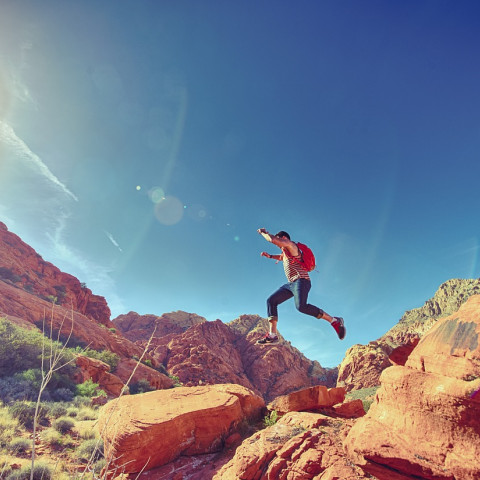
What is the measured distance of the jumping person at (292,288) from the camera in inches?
238

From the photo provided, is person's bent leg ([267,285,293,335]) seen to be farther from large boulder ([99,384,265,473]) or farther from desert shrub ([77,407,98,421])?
desert shrub ([77,407,98,421])

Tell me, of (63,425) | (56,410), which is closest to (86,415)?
(56,410)

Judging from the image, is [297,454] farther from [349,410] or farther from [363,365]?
[363,365]

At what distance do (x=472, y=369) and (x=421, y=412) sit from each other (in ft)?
3.29

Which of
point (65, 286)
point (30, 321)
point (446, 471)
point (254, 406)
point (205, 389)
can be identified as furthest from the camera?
point (65, 286)

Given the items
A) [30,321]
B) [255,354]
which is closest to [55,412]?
[30,321]

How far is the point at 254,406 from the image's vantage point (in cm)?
930

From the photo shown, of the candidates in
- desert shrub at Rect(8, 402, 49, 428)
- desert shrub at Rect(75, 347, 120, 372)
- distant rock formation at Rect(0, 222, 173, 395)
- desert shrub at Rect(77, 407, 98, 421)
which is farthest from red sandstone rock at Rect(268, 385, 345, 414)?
desert shrub at Rect(75, 347, 120, 372)

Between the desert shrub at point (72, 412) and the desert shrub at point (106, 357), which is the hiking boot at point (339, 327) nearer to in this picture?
the desert shrub at point (72, 412)

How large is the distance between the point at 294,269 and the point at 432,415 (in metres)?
3.26

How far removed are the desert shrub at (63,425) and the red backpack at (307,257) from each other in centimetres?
923

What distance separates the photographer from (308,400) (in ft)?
26.2

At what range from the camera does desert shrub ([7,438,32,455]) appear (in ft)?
22.5

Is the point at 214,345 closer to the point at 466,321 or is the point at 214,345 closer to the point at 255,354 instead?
the point at 255,354
